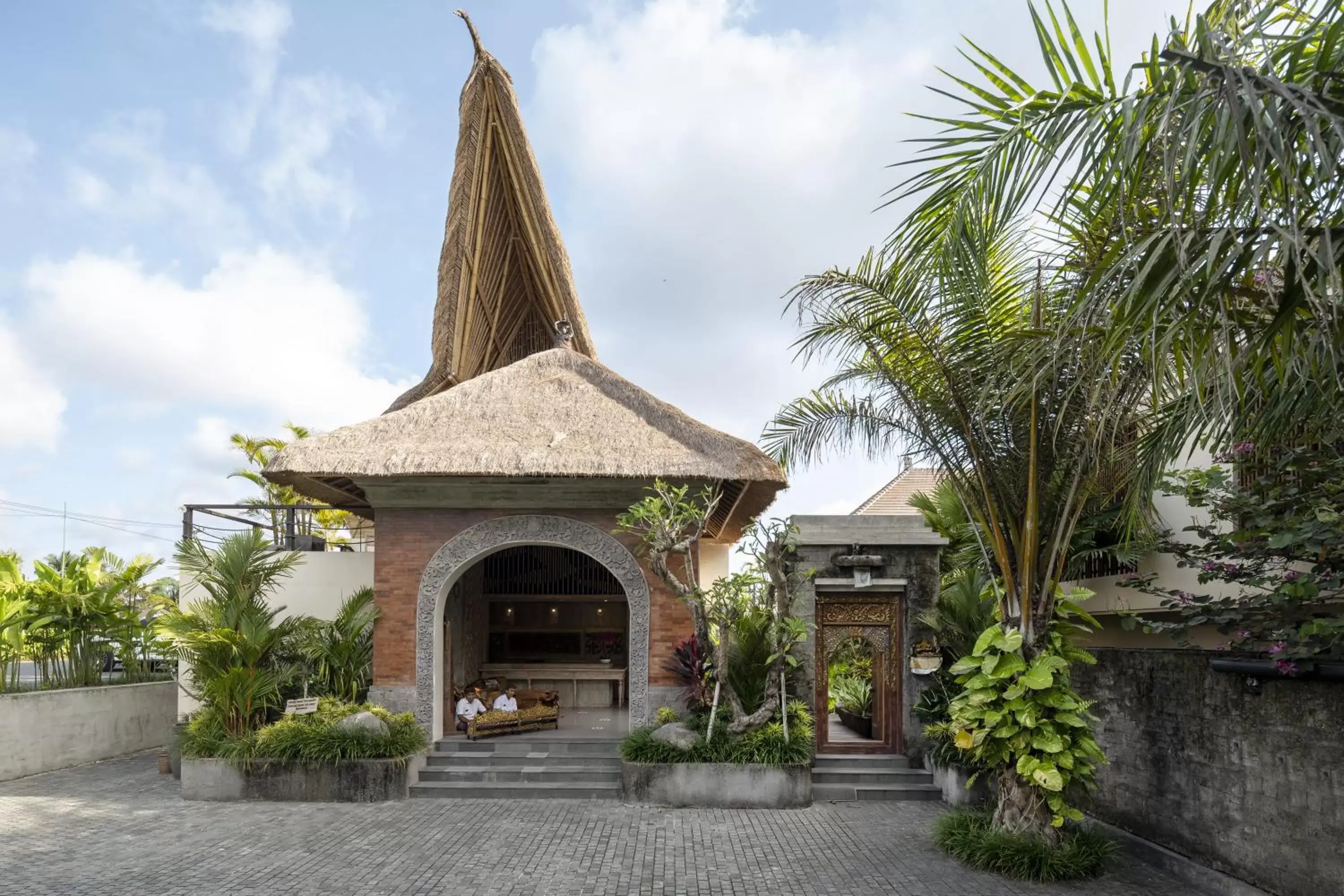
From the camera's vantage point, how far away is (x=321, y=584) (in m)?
11.9

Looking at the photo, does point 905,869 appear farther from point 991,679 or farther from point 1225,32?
point 1225,32

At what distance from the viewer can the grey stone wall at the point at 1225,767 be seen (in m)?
5.27

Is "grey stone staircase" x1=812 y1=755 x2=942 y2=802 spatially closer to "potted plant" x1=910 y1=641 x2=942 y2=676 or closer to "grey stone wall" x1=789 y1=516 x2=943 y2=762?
"grey stone wall" x1=789 y1=516 x2=943 y2=762

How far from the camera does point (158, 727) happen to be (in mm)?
13203

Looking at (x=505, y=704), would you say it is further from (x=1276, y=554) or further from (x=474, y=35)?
(x=474, y=35)

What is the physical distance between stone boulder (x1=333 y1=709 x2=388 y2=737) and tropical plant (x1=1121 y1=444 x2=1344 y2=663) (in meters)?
6.88

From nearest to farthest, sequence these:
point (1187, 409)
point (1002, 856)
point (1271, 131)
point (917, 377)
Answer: point (1271, 131) < point (1187, 409) < point (1002, 856) < point (917, 377)

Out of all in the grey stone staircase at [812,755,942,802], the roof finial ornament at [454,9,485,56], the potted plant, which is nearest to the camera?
the grey stone staircase at [812,755,942,802]

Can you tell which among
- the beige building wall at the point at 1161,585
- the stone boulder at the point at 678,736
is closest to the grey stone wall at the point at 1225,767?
the beige building wall at the point at 1161,585

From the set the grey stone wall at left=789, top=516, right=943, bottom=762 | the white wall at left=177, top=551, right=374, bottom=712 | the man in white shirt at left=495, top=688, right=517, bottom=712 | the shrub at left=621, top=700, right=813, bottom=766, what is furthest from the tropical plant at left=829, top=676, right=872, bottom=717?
the white wall at left=177, top=551, right=374, bottom=712

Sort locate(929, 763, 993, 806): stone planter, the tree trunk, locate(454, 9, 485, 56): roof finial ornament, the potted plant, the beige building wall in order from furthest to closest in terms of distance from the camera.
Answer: locate(454, 9, 485, 56): roof finial ornament → the potted plant → locate(929, 763, 993, 806): stone planter → the beige building wall → the tree trunk

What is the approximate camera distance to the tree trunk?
6664mm

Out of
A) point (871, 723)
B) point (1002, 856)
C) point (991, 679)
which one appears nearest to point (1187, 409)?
point (991, 679)

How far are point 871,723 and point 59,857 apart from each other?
8.12 meters
